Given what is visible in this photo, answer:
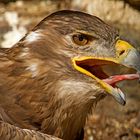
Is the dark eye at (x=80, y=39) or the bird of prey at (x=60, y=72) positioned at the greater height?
the dark eye at (x=80, y=39)

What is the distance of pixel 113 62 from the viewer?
11.8 ft

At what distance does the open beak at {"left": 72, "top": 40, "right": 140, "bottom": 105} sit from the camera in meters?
3.53

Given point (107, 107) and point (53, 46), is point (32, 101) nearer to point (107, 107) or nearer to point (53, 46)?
point (53, 46)

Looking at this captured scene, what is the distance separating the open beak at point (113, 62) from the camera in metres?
3.53

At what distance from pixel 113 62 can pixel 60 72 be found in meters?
0.27

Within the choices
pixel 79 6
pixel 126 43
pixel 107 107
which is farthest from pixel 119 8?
pixel 126 43

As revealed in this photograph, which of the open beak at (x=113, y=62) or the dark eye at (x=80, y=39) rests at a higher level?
the dark eye at (x=80, y=39)

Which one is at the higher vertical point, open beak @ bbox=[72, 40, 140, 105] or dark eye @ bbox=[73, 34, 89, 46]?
dark eye @ bbox=[73, 34, 89, 46]

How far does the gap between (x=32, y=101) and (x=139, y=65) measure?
1.79 feet

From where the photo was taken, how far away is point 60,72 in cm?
354

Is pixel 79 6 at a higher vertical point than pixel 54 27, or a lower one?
lower

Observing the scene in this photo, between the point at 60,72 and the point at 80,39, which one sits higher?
the point at 80,39

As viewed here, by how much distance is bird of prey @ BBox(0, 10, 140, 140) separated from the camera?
139 inches

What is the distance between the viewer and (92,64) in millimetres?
3633
